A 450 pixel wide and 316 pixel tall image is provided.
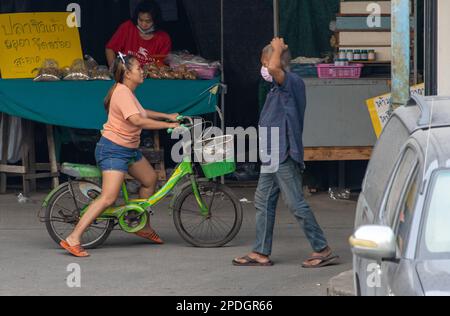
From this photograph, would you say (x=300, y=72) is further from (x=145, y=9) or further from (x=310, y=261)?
(x=310, y=261)

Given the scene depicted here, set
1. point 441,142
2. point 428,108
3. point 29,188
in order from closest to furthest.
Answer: point 441,142 < point 428,108 < point 29,188

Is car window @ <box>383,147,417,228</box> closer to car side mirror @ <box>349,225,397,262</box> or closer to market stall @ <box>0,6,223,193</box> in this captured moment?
car side mirror @ <box>349,225,397,262</box>

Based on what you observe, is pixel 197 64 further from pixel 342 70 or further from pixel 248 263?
pixel 248 263

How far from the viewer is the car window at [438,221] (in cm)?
516

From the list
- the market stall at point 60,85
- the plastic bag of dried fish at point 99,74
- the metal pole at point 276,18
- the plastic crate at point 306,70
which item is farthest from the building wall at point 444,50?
the plastic bag of dried fish at point 99,74

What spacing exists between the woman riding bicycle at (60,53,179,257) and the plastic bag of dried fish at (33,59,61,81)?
2534 millimetres

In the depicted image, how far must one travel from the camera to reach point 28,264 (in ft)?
29.3

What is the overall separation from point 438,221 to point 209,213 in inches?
171

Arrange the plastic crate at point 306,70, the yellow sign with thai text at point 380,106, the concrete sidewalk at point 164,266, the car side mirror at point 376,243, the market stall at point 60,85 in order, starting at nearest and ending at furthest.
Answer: the car side mirror at point 376,243 → the concrete sidewalk at point 164,266 → the yellow sign with thai text at point 380,106 → the market stall at point 60,85 → the plastic crate at point 306,70

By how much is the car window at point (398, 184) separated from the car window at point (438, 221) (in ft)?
0.87

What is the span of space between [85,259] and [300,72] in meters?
3.97

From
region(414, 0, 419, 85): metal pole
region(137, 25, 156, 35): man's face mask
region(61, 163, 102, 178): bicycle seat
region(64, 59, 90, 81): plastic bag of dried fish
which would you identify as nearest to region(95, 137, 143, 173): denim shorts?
region(61, 163, 102, 178): bicycle seat

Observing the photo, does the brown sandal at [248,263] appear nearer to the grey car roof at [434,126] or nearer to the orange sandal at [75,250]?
the orange sandal at [75,250]
